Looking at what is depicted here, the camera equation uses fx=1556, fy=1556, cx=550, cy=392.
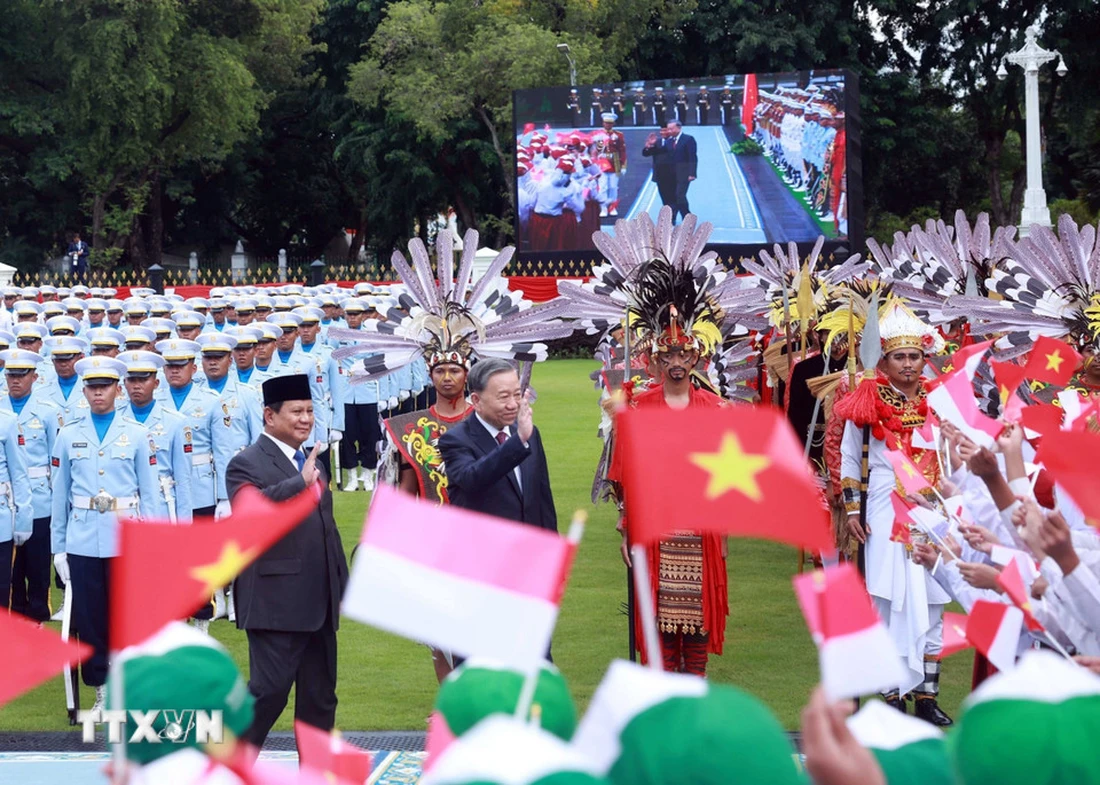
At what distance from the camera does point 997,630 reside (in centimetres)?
328

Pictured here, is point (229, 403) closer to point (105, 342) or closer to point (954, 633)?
point (105, 342)

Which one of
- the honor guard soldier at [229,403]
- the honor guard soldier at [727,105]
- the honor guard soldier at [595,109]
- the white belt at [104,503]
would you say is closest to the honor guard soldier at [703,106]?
the honor guard soldier at [727,105]

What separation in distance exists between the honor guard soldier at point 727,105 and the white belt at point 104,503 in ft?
71.1

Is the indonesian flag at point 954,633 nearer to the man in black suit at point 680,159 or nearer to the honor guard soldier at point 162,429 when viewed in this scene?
the honor guard soldier at point 162,429

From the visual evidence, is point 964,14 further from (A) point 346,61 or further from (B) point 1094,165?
(A) point 346,61

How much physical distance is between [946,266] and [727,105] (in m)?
17.4

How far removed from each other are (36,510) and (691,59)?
32927 mm

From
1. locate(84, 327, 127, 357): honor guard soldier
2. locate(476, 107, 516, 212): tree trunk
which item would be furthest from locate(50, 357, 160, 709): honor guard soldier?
locate(476, 107, 516, 212): tree trunk

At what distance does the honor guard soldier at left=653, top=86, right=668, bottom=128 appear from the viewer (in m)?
28.0

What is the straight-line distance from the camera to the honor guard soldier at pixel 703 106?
27938 mm

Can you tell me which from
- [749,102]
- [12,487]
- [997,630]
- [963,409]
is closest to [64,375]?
[12,487]

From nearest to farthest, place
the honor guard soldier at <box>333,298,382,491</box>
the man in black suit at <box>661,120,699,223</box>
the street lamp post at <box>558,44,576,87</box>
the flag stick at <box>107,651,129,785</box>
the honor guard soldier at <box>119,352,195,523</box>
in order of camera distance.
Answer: the flag stick at <box>107,651,129,785</box> < the honor guard soldier at <box>119,352,195,523</box> < the honor guard soldier at <box>333,298,382,491</box> < the man in black suit at <box>661,120,699,223</box> < the street lamp post at <box>558,44,576,87</box>

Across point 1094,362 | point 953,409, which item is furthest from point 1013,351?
point 953,409

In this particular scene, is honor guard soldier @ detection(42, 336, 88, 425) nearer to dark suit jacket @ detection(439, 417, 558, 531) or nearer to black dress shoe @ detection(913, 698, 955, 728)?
dark suit jacket @ detection(439, 417, 558, 531)
